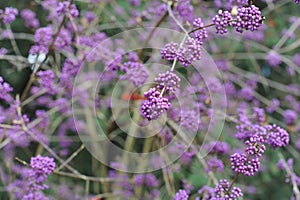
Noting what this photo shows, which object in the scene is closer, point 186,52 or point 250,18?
point 250,18

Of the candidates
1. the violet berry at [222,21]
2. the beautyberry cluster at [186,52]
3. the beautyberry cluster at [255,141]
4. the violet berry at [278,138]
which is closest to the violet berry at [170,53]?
the beautyberry cluster at [186,52]

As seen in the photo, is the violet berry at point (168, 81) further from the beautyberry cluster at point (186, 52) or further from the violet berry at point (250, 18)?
the violet berry at point (250, 18)

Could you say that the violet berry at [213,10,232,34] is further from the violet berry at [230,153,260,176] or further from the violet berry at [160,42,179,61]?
the violet berry at [230,153,260,176]

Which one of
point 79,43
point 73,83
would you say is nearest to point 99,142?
point 73,83

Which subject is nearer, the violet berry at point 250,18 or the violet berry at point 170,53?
the violet berry at point 250,18

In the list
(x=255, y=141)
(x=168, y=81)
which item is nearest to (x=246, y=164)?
(x=255, y=141)

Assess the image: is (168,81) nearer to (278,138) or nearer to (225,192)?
(225,192)

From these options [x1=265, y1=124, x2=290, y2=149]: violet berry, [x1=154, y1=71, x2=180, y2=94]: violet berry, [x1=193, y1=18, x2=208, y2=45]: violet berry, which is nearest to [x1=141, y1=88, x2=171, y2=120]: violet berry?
[x1=154, y1=71, x2=180, y2=94]: violet berry

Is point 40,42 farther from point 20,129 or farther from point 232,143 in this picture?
point 232,143

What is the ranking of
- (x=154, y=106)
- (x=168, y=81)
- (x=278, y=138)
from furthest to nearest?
A: (x=278, y=138), (x=168, y=81), (x=154, y=106)

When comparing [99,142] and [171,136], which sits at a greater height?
[171,136]

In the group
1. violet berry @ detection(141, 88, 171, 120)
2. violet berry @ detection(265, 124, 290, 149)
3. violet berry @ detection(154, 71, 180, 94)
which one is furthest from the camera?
violet berry @ detection(265, 124, 290, 149)
